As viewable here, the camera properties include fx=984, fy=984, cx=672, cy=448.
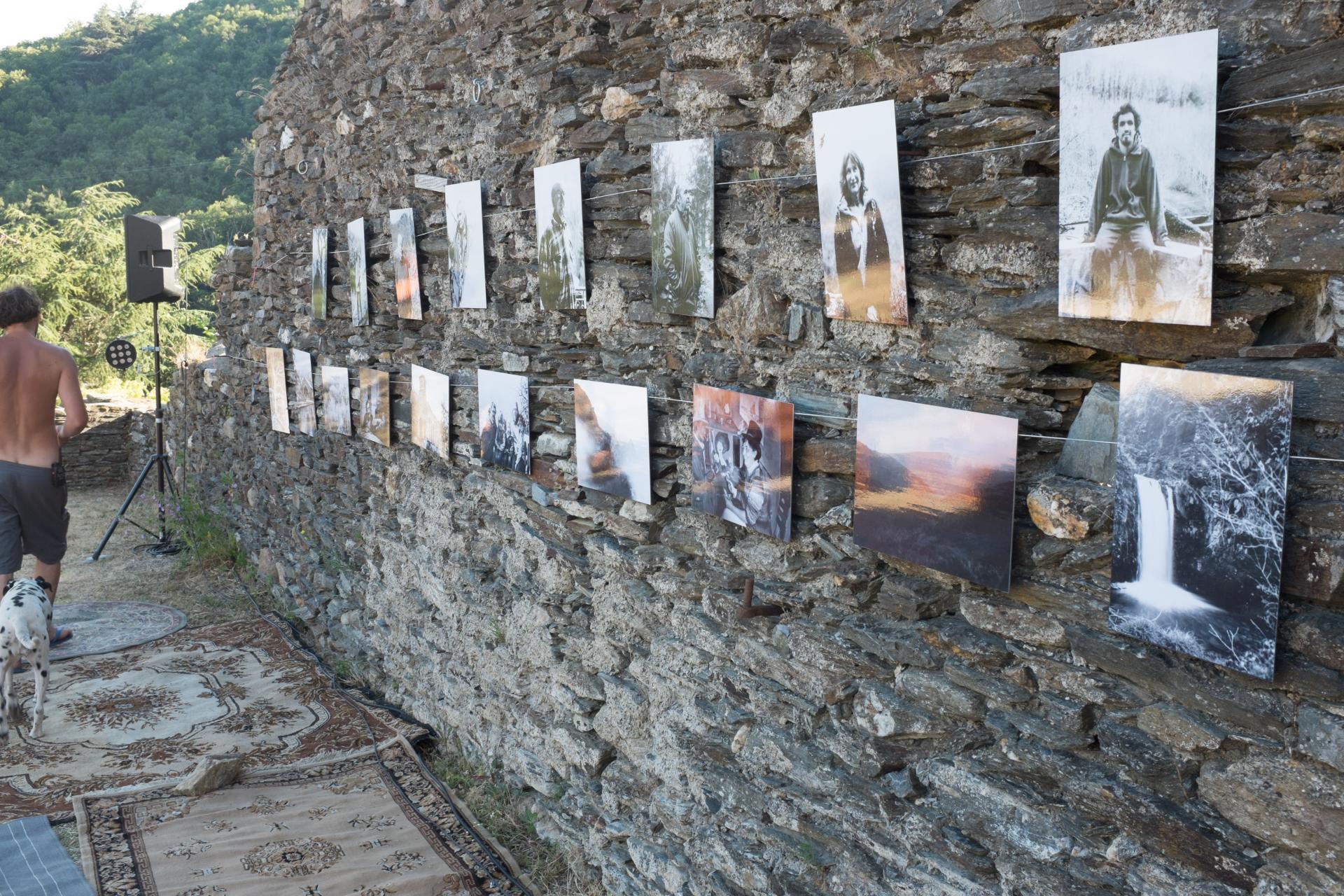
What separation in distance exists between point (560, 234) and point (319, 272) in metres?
2.52

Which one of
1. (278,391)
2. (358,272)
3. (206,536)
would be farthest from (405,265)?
(206,536)

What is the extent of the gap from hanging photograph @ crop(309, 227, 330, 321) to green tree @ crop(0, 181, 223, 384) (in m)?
10.3

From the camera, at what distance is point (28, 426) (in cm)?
477

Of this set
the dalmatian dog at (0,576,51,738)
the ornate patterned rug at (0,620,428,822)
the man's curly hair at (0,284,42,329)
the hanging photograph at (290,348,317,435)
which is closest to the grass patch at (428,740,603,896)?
the ornate patterned rug at (0,620,428,822)

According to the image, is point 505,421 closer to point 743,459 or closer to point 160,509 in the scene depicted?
point 743,459

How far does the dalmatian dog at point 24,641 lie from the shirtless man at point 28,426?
0.54m

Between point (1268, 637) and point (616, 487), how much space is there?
187 cm

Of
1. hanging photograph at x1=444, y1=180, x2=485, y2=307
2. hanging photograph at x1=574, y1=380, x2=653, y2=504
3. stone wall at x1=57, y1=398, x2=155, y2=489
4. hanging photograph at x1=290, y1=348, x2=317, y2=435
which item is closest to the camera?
hanging photograph at x1=574, y1=380, x2=653, y2=504

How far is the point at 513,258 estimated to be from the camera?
349cm

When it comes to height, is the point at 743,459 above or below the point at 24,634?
above

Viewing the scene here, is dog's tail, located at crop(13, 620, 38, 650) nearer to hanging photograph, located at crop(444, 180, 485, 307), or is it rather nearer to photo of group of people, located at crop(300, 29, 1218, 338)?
hanging photograph, located at crop(444, 180, 485, 307)

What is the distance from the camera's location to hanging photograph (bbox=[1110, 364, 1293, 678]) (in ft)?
4.67

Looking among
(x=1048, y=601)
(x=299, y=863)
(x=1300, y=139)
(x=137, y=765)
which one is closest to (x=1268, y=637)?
(x=1048, y=601)

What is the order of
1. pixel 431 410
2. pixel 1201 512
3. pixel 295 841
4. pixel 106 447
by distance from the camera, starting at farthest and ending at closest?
pixel 106 447 < pixel 431 410 < pixel 295 841 < pixel 1201 512
